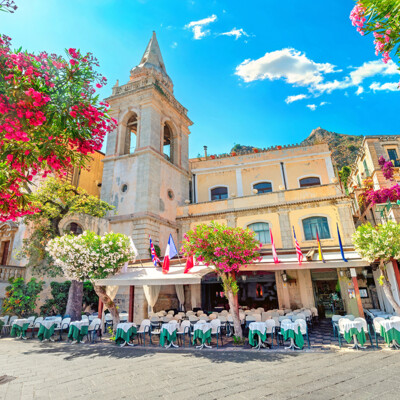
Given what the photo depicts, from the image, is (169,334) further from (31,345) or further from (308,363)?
(31,345)

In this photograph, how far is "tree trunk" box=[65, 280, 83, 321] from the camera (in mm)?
14367

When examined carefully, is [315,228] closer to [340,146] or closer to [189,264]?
[189,264]

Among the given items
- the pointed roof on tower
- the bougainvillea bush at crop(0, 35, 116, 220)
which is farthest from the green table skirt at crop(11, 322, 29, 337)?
the pointed roof on tower

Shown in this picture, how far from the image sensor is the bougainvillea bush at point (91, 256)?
1106 centimetres

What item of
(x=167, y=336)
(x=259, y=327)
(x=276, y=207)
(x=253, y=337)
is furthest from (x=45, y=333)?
(x=276, y=207)

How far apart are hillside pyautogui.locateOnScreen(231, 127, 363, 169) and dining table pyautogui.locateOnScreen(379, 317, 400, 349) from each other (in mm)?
37935

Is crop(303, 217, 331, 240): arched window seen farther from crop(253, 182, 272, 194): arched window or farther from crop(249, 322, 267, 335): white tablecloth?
crop(249, 322, 267, 335): white tablecloth

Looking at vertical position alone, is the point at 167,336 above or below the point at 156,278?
below

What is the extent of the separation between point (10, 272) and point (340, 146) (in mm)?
54649

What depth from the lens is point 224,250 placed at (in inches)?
403

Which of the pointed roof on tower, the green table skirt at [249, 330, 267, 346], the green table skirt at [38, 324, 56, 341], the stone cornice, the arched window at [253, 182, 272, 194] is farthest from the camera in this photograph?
the pointed roof on tower

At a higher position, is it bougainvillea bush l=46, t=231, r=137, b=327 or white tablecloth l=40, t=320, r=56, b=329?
bougainvillea bush l=46, t=231, r=137, b=327

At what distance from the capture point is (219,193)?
2305 cm

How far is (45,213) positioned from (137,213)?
5289 millimetres
